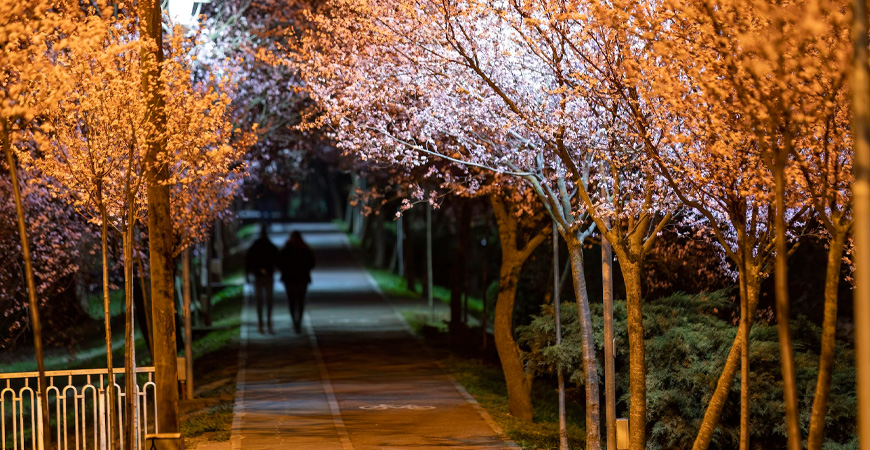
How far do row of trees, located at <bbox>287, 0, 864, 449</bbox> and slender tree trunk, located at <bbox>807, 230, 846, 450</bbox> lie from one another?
0.01m

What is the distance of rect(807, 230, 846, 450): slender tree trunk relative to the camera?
19.9 feet

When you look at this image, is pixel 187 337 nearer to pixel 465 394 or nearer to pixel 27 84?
pixel 465 394

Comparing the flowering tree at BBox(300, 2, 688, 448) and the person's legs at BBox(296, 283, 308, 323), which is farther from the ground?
the flowering tree at BBox(300, 2, 688, 448)

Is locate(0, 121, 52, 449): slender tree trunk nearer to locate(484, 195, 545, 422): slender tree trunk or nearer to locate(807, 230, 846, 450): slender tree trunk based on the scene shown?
locate(807, 230, 846, 450): slender tree trunk

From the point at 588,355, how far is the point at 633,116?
3.27 m

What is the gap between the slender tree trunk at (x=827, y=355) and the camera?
605 centimetres

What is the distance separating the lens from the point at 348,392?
14.3 meters

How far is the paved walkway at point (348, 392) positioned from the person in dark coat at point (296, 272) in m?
0.57

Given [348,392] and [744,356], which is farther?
[348,392]

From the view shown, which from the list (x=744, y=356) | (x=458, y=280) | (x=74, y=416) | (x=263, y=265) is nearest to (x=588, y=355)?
(x=744, y=356)

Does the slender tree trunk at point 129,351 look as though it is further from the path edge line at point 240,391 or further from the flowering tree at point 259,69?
the flowering tree at point 259,69

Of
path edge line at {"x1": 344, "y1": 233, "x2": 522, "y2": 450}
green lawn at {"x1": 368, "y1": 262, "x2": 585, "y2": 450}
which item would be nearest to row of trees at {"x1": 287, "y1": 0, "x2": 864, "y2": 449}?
green lawn at {"x1": 368, "y1": 262, "x2": 585, "y2": 450}

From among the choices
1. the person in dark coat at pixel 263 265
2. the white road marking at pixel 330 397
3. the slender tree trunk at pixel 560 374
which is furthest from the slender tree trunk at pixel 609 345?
the person in dark coat at pixel 263 265

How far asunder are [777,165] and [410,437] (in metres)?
6.59
